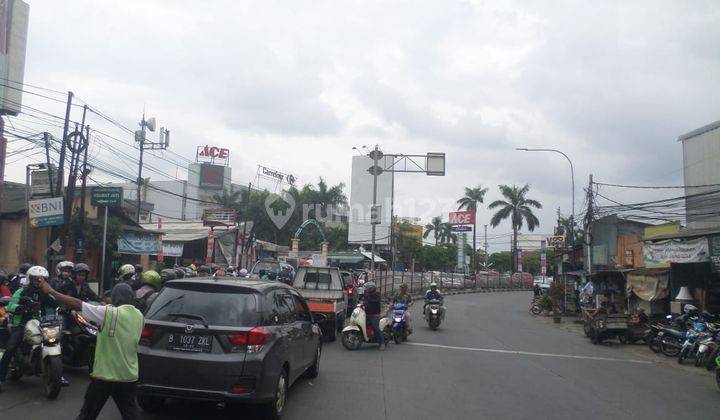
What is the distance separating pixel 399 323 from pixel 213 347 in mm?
9704

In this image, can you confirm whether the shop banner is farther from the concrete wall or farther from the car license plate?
the car license plate

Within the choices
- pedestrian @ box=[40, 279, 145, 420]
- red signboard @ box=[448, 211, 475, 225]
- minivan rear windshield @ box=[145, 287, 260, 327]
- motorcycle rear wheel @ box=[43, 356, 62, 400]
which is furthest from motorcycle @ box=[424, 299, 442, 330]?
red signboard @ box=[448, 211, 475, 225]

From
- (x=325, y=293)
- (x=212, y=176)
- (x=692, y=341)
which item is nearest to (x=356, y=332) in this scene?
(x=325, y=293)

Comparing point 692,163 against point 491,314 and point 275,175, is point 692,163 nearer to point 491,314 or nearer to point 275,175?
point 491,314

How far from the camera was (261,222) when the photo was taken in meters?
60.0

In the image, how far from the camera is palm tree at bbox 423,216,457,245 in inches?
3629

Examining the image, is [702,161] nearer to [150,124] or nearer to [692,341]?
[692,341]

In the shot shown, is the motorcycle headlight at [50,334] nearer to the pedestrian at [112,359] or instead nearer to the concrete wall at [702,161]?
the pedestrian at [112,359]

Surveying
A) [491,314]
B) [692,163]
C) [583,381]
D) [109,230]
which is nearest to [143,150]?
[109,230]

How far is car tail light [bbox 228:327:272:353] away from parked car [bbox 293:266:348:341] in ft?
29.3

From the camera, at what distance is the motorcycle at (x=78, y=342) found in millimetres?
8305

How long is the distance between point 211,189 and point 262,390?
8152 centimetres

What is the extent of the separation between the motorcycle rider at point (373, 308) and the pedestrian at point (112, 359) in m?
8.73

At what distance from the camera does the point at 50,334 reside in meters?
7.52
